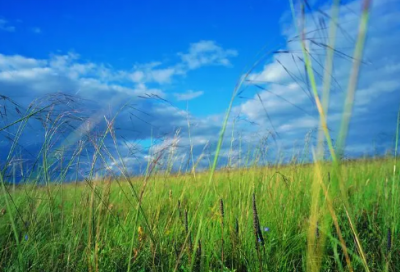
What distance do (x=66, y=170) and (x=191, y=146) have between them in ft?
3.37

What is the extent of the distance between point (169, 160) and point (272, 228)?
115cm

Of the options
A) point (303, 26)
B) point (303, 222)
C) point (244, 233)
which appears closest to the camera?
point (303, 26)

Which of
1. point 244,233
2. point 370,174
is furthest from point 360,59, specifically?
point 370,174

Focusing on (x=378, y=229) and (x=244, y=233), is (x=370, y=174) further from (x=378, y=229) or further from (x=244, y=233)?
(x=244, y=233)

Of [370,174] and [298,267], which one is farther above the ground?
[370,174]

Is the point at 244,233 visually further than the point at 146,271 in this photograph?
Yes

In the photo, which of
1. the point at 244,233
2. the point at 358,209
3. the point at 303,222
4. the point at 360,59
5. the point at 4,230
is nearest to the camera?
the point at 360,59

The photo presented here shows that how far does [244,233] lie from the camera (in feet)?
7.59

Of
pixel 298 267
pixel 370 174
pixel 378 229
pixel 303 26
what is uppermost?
pixel 303 26

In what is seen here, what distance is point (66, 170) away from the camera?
2.54 metres

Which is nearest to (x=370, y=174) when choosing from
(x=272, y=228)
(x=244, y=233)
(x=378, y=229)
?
(x=378, y=229)

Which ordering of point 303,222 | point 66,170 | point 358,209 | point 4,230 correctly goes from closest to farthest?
1. point 66,170
2. point 303,222
3. point 4,230
4. point 358,209

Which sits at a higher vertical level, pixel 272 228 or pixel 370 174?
pixel 370 174

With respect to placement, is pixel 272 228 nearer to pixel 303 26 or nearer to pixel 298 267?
pixel 298 267
